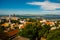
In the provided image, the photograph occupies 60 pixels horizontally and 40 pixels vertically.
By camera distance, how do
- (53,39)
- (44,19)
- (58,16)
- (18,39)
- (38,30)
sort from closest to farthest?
(53,39), (18,39), (38,30), (58,16), (44,19)

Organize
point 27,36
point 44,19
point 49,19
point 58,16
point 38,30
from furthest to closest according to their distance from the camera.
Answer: point 44,19
point 49,19
point 58,16
point 38,30
point 27,36

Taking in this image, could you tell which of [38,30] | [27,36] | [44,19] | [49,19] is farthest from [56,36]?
[44,19]

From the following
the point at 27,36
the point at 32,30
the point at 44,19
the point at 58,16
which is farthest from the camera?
the point at 44,19

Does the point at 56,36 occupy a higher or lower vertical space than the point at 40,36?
higher

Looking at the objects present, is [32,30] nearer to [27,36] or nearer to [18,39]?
[27,36]

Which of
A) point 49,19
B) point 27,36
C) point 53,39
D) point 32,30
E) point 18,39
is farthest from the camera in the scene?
point 49,19

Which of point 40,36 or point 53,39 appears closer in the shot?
point 53,39

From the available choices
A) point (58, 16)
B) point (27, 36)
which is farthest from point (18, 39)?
point (58, 16)

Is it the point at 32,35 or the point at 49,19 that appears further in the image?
the point at 49,19

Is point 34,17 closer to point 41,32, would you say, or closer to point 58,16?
point 58,16
